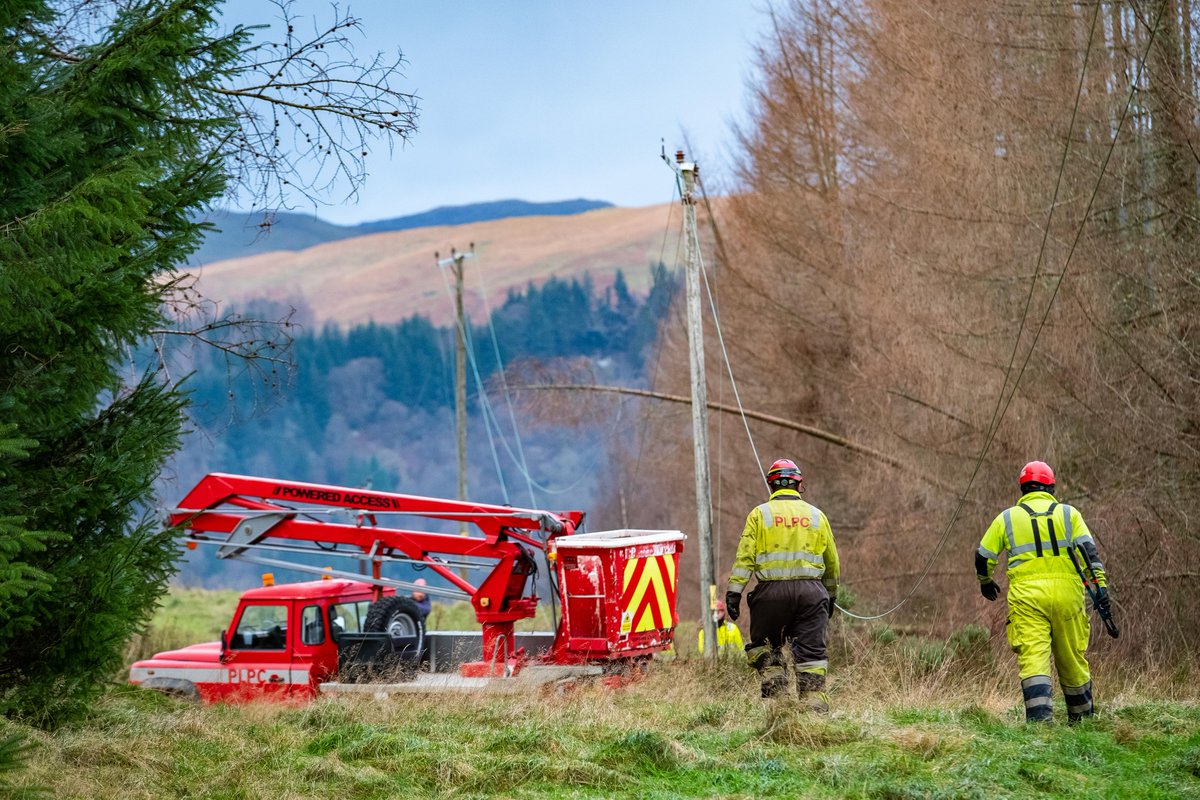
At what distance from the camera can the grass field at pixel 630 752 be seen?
6477 millimetres

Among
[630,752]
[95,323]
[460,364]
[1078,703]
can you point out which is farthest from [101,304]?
[460,364]

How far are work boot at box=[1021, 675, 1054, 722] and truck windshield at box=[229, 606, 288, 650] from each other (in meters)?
8.38

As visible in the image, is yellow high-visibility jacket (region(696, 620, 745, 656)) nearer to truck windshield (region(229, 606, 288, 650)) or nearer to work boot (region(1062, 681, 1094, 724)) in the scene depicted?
truck windshield (region(229, 606, 288, 650))

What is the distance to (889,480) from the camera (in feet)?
62.6

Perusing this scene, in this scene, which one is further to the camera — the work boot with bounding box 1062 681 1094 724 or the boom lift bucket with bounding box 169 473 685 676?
the boom lift bucket with bounding box 169 473 685 676

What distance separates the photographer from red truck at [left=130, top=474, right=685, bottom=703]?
12.3m

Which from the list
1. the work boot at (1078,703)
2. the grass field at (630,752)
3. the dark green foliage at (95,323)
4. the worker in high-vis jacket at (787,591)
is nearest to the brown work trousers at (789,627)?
the worker in high-vis jacket at (787,591)

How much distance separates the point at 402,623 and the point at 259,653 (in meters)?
1.60

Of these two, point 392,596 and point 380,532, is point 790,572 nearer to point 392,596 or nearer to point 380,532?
point 380,532

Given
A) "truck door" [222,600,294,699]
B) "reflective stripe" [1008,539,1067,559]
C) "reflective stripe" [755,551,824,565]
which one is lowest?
"truck door" [222,600,294,699]

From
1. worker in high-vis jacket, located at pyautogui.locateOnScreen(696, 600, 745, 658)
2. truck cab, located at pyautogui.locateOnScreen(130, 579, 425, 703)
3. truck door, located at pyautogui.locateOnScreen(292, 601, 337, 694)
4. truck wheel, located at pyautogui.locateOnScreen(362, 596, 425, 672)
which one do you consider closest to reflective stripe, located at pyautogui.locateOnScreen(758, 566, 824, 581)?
worker in high-vis jacket, located at pyautogui.locateOnScreen(696, 600, 745, 658)

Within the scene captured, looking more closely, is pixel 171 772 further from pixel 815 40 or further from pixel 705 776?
→ pixel 815 40

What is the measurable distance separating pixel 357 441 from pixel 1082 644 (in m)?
64.4

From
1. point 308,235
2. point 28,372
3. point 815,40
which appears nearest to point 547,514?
point 28,372
